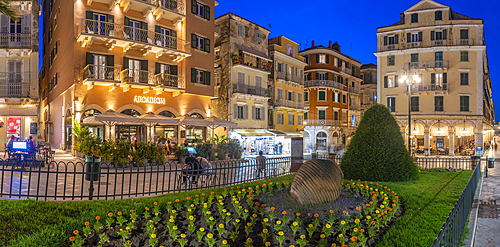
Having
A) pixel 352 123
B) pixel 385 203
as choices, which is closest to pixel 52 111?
pixel 385 203

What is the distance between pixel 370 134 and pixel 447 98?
33720 millimetres

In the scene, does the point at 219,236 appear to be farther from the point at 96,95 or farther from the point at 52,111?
the point at 52,111

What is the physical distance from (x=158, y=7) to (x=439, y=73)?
3351 cm

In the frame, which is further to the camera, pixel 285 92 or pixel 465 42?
pixel 285 92

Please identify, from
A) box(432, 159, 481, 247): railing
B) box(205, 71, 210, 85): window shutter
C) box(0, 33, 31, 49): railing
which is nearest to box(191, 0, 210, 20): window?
box(205, 71, 210, 85): window shutter

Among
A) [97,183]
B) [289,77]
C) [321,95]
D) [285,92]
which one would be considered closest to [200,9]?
[289,77]

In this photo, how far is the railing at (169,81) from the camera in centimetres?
2431

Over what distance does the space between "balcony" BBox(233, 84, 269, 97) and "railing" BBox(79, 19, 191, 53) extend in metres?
7.47

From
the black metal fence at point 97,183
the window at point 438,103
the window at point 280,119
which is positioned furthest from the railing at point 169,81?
the window at point 438,103

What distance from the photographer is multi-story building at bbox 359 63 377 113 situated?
189 feet

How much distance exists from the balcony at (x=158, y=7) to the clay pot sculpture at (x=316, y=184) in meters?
20.0

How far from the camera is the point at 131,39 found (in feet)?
73.5

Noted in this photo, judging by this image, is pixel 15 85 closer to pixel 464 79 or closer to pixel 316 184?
pixel 316 184

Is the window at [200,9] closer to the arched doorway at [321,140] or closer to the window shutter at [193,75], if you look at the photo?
the window shutter at [193,75]
